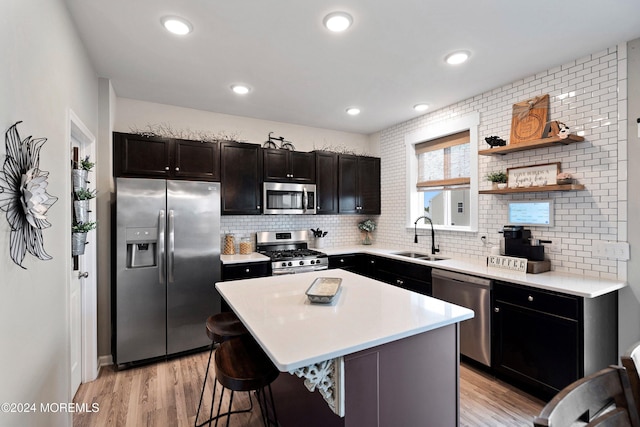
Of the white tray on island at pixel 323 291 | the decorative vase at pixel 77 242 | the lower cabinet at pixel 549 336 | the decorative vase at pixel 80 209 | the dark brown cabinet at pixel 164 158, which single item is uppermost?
the dark brown cabinet at pixel 164 158

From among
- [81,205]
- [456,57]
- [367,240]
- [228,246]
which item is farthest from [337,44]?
[367,240]

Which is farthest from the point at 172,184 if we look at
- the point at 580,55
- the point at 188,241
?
the point at 580,55

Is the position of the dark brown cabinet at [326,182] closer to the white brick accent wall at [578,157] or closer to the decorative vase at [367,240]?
the decorative vase at [367,240]

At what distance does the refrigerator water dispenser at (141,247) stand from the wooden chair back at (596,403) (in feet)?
10.4

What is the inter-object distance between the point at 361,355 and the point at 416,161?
11.3 feet

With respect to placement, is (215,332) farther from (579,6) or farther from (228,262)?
(579,6)

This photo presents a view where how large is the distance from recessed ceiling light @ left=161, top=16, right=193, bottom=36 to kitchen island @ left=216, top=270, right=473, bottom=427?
1863 mm

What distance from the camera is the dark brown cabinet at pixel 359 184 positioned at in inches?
178

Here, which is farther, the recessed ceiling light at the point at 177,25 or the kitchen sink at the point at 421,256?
the kitchen sink at the point at 421,256

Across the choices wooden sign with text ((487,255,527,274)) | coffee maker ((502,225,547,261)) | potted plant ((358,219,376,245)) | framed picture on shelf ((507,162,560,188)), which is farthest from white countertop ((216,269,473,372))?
potted plant ((358,219,376,245))

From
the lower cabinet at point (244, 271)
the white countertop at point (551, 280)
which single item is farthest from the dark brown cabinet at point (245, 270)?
the white countertop at point (551, 280)

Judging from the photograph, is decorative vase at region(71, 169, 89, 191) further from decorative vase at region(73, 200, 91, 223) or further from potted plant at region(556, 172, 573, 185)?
potted plant at region(556, 172, 573, 185)

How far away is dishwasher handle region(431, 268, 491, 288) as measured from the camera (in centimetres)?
272

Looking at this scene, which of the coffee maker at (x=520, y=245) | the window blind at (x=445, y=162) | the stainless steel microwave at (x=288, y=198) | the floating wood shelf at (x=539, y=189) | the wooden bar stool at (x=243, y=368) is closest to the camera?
the wooden bar stool at (x=243, y=368)
